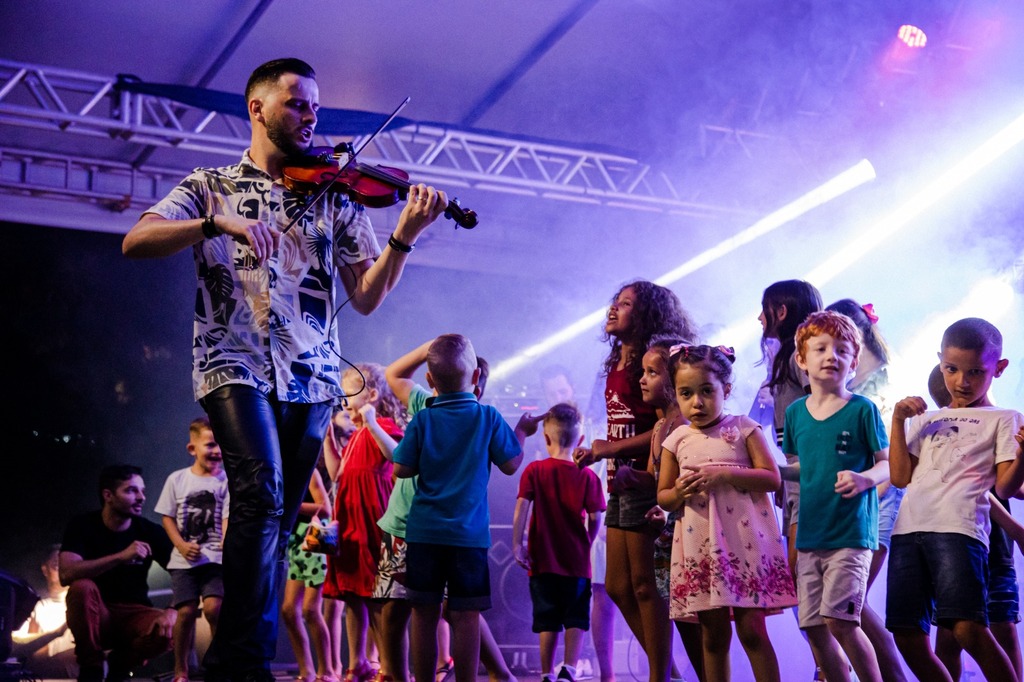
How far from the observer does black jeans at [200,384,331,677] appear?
201 cm

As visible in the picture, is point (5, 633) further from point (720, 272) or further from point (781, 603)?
point (720, 272)

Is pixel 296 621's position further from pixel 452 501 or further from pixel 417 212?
pixel 417 212

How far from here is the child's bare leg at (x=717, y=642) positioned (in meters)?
2.71

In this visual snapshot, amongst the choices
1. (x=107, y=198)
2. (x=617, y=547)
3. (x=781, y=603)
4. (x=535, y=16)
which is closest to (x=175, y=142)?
(x=107, y=198)

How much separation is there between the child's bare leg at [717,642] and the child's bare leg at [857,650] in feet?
0.96

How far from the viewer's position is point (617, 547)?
3.32 meters

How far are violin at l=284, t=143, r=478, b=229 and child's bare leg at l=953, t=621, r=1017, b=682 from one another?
1734 millimetres

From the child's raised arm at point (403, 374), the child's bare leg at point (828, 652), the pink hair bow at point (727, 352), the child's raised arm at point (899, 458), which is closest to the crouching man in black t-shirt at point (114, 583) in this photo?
the child's raised arm at point (403, 374)

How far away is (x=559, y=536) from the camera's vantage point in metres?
4.44

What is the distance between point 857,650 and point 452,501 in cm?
141

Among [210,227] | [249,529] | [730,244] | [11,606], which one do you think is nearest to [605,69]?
[730,244]

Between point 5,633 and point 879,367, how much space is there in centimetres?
487

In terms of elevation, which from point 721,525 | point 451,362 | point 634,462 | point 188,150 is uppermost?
point 188,150

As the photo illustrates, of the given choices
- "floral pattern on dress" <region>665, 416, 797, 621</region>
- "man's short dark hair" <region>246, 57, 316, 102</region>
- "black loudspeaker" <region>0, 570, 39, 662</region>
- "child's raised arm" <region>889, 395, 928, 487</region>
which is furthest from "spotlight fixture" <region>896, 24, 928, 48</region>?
"black loudspeaker" <region>0, 570, 39, 662</region>
